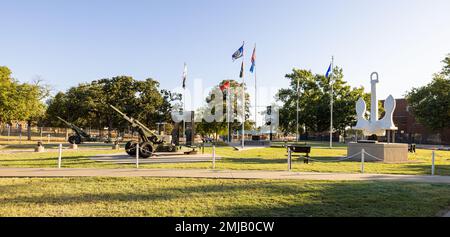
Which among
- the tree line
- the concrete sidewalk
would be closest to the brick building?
the tree line

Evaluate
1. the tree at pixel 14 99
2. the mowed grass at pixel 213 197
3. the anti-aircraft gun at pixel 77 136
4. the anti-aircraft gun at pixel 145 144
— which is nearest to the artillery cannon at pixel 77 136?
the anti-aircraft gun at pixel 77 136

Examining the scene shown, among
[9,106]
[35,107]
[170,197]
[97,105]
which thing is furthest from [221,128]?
[170,197]

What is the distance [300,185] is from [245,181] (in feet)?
5.56

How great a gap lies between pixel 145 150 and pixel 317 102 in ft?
167

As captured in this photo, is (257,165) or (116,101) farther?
(116,101)

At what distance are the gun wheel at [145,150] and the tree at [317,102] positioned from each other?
45.8m

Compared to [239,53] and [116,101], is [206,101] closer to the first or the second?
[116,101]

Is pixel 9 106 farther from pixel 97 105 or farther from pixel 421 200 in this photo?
pixel 421 200

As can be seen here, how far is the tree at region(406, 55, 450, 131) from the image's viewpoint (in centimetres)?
5162

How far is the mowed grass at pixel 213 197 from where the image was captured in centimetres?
650

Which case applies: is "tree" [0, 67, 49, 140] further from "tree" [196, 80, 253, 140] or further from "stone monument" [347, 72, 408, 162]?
"stone monument" [347, 72, 408, 162]

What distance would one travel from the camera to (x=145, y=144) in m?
17.2

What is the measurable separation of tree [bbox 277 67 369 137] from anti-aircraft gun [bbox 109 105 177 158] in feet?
144

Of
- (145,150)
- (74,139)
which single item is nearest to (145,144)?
(145,150)
